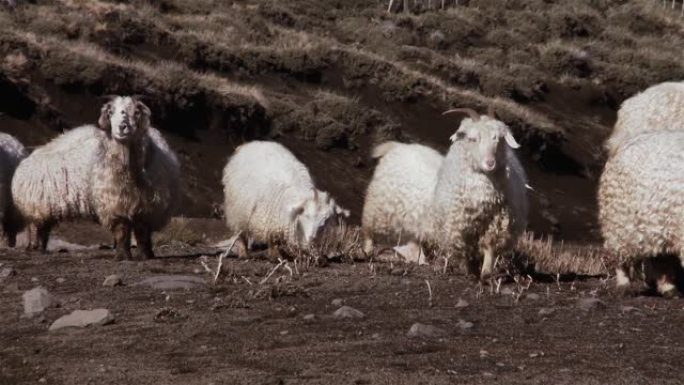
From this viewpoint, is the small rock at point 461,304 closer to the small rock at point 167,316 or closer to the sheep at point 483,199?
the sheep at point 483,199

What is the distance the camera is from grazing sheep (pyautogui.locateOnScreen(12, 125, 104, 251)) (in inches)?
558

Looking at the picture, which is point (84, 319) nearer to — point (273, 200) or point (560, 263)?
point (273, 200)

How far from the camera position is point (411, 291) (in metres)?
9.20

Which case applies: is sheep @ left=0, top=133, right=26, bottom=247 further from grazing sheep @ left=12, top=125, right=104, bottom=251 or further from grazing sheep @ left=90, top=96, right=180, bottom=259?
grazing sheep @ left=90, top=96, right=180, bottom=259

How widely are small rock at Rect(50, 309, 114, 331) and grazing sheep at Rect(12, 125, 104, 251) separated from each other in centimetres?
619

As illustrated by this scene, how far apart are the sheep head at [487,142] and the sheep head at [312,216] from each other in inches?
99.5

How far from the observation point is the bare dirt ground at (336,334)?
6.23m

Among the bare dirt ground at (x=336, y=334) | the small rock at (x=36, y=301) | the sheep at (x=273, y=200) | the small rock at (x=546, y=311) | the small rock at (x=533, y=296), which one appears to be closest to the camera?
the bare dirt ground at (x=336, y=334)

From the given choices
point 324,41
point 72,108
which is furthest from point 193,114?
point 324,41

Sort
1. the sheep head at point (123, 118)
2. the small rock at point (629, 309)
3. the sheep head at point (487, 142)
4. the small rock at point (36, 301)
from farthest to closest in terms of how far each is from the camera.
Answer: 1. the sheep head at point (123, 118)
2. the sheep head at point (487, 142)
3. the small rock at point (629, 309)
4. the small rock at point (36, 301)

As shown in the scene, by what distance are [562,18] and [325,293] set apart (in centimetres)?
4826

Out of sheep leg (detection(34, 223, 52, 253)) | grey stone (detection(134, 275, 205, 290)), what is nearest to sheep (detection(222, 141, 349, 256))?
sheep leg (detection(34, 223, 52, 253))

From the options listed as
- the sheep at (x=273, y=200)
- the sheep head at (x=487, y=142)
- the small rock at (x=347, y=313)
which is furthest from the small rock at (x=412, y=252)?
the small rock at (x=347, y=313)

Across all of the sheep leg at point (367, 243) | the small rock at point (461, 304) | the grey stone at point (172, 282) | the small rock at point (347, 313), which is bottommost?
the sheep leg at point (367, 243)
